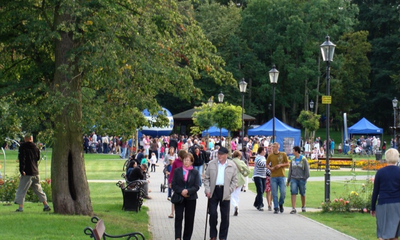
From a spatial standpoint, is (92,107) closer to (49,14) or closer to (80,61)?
(80,61)

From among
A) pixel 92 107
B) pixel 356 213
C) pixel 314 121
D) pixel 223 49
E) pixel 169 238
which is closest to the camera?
pixel 169 238

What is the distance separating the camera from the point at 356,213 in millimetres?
17672

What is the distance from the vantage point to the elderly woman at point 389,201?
10.1 metres

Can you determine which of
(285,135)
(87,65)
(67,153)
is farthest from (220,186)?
(285,135)

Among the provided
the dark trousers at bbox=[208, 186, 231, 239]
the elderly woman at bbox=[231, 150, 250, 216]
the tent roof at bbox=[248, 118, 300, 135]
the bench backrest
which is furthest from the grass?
the tent roof at bbox=[248, 118, 300, 135]

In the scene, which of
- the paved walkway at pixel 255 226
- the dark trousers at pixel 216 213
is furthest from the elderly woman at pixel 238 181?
the dark trousers at pixel 216 213

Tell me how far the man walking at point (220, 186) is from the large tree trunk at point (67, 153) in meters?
3.32

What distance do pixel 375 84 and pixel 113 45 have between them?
6462 cm

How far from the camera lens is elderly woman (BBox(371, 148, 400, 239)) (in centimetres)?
1011

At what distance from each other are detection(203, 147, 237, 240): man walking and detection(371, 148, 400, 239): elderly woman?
10.0 ft

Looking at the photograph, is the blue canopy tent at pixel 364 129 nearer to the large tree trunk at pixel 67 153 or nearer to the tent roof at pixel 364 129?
the tent roof at pixel 364 129

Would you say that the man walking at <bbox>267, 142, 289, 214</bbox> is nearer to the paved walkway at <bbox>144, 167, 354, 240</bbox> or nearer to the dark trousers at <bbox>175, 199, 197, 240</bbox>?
the paved walkway at <bbox>144, 167, 354, 240</bbox>

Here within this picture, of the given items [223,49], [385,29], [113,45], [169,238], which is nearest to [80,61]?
[113,45]

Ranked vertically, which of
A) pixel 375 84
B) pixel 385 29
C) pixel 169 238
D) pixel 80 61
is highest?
pixel 385 29
